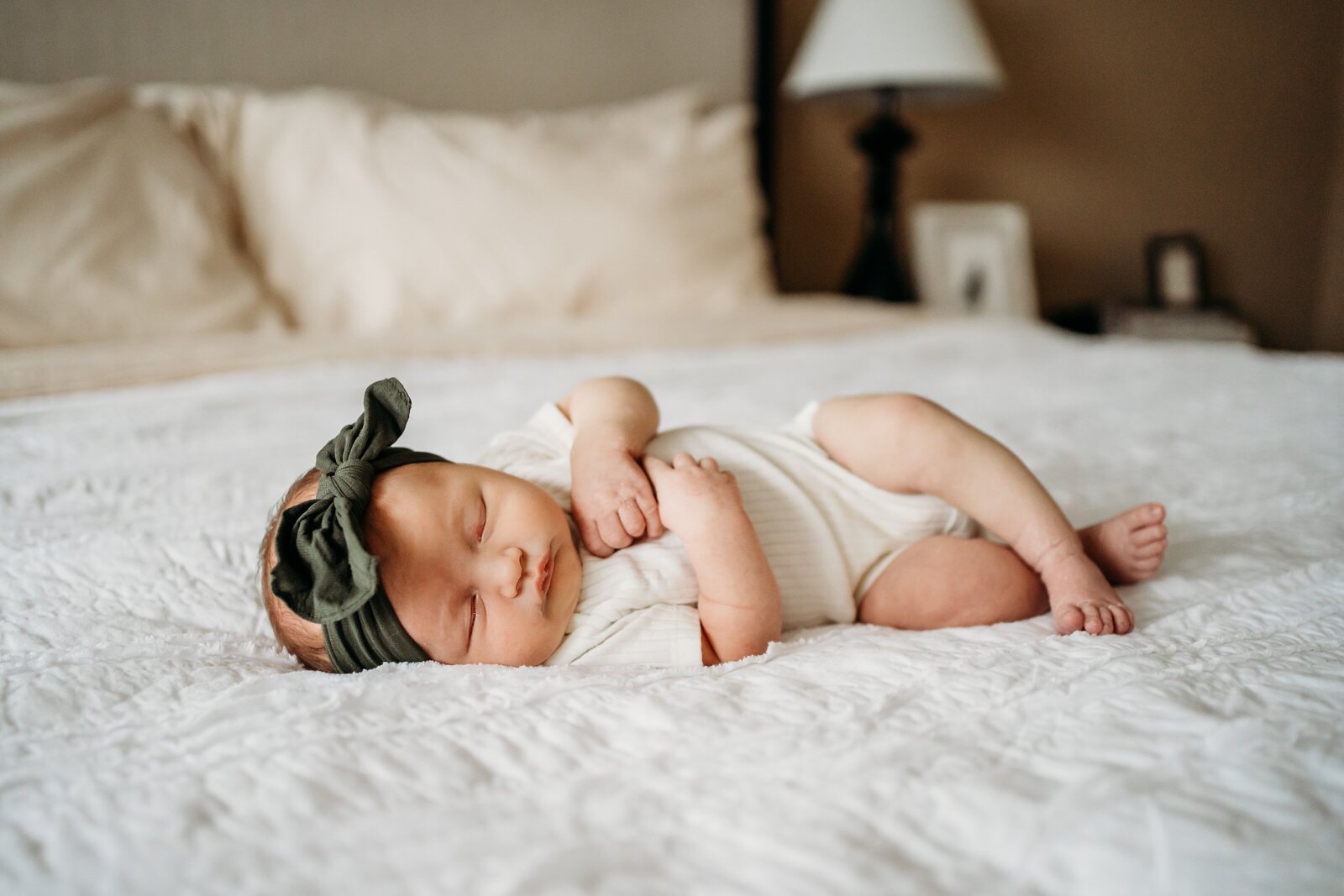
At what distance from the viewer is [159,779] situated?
0.46m

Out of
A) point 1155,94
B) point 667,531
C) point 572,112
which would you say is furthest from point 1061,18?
point 667,531

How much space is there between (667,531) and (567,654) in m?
0.14

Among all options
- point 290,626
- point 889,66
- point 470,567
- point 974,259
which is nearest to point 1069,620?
point 470,567

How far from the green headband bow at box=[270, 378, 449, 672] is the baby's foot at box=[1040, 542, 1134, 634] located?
49cm

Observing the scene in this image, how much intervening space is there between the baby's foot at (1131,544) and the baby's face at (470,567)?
0.47 meters

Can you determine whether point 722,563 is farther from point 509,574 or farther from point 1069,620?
point 1069,620

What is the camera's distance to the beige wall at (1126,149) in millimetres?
3021

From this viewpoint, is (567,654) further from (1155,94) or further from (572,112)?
(1155,94)

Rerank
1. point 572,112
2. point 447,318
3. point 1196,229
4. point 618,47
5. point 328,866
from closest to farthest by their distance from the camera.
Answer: point 328,866 < point 447,318 < point 572,112 < point 618,47 < point 1196,229

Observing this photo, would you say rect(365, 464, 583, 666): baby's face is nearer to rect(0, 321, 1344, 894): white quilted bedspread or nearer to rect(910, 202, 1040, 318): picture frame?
rect(0, 321, 1344, 894): white quilted bedspread

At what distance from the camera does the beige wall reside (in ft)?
9.91

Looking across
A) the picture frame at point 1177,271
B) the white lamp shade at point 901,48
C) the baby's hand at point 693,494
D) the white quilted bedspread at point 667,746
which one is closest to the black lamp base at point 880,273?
the white lamp shade at point 901,48

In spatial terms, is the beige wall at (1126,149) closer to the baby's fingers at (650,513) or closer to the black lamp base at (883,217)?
the black lamp base at (883,217)

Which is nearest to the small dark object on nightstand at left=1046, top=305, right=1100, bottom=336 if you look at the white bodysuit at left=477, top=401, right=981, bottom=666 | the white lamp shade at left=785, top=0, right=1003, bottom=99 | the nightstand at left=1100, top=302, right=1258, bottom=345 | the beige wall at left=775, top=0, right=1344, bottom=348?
the nightstand at left=1100, top=302, right=1258, bottom=345
